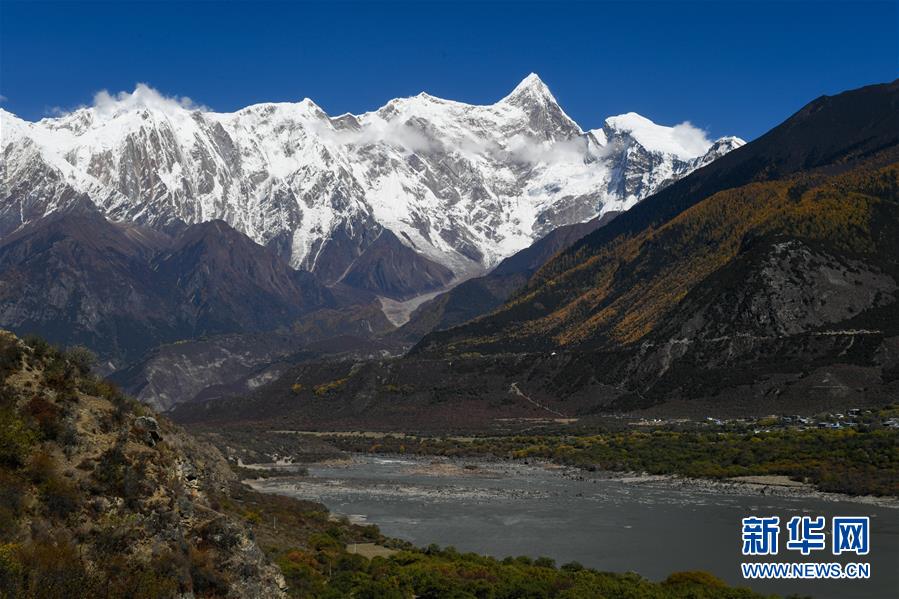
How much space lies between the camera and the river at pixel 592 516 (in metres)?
63.3

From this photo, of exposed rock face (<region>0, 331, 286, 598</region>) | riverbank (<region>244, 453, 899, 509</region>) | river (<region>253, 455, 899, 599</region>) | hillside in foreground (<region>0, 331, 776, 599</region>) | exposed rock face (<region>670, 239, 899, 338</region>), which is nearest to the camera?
hillside in foreground (<region>0, 331, 776, 599</region>)

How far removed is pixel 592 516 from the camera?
8450 cm

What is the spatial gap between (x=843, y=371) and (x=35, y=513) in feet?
498

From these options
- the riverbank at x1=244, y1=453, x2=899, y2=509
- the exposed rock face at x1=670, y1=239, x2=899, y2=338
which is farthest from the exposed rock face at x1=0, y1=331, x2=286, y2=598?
the exposed rock face at x1=670, y1=239, x2=899, y2=338

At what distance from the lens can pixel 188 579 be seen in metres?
28.2

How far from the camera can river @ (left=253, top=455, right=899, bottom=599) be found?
63344mm

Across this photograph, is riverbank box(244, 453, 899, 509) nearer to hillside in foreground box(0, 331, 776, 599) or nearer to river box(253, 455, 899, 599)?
river box(253, 455, 899, 599)

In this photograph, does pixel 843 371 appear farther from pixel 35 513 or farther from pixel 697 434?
pixel 35 513

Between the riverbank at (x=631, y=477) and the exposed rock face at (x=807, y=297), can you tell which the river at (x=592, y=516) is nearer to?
the riverbank at (x=631, y=477)

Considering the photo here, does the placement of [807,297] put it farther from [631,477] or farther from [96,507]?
[96,507]

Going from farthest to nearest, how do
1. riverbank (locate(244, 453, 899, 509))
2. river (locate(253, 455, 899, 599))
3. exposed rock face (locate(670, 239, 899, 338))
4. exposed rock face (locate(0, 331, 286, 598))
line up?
exposed rock face (locate(670, 239, 899, 338)) < riverbank (locate(244, 453, 899, 509)) < river (locate(253, 455, 899, 599)) < exposed rock face (locate(0, 331, 286, 598))

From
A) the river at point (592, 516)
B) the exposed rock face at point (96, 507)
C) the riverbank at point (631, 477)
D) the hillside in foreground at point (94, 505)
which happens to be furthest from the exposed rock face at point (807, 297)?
the exposed rock face at point (96, 507)

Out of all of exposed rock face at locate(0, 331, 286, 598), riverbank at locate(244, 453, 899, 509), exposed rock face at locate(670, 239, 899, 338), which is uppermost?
exposed rock face at locate(670, 239, 899, 338)

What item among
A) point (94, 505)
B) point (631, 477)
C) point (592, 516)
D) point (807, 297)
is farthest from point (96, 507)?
point (807, 297)
